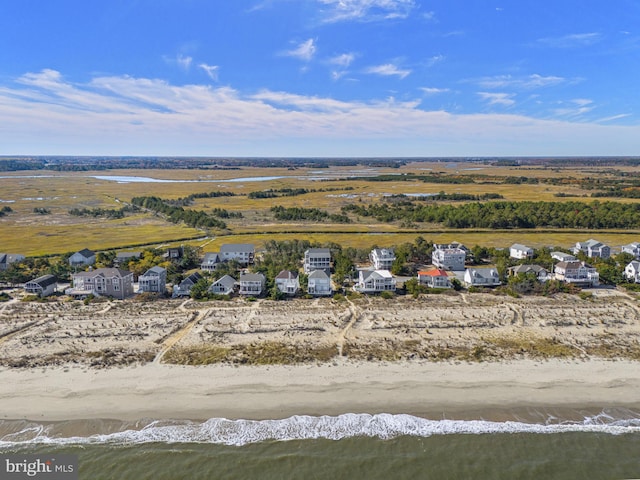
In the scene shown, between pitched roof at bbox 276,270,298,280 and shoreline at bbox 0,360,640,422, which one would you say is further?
pitched roof at bbox 276,270,298,280

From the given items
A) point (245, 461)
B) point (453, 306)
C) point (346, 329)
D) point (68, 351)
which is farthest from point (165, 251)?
point (245, 461)

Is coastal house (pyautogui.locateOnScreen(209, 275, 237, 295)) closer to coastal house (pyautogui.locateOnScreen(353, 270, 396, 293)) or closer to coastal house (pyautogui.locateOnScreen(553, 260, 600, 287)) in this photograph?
coastal house (pyautogui.locateOnScreen(353, 270, 396, 293))

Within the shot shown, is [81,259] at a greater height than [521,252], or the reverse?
[521,252]

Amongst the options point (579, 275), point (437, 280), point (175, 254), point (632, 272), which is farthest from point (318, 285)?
point (632, 272)

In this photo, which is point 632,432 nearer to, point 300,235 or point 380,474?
point 380,474

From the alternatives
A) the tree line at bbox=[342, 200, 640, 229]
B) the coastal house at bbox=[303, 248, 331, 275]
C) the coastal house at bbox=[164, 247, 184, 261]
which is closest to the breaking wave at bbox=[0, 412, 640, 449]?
the coastal house at bbox=[303, 248, 331, 275]

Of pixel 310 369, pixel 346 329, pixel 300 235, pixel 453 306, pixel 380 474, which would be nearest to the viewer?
pixel 380 474

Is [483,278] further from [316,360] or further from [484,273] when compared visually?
[316,360]
